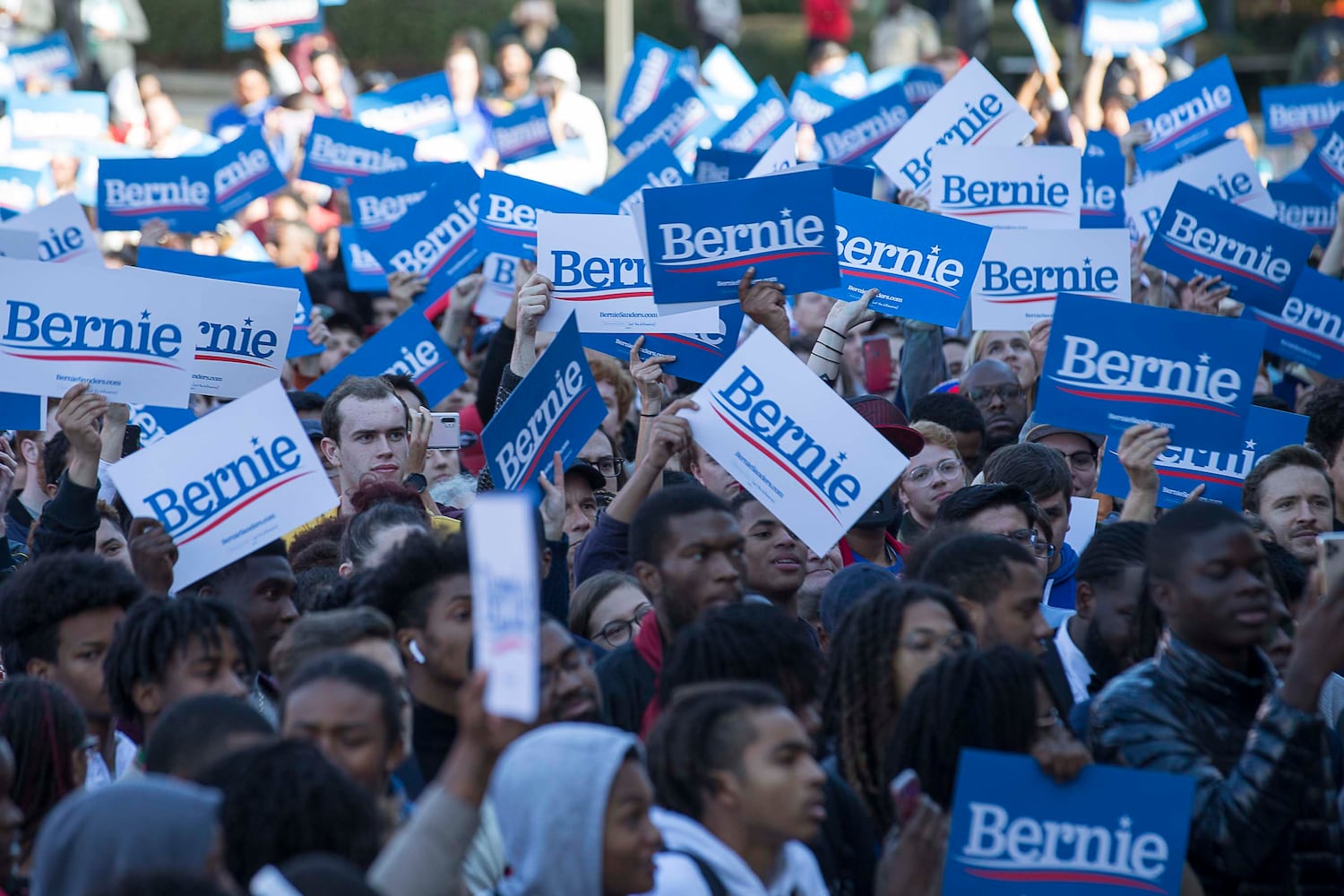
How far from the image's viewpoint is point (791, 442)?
5.89 metres

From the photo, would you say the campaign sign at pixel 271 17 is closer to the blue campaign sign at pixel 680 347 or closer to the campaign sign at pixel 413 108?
the campaign sign at pixel 413 108

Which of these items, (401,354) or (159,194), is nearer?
(401,354)

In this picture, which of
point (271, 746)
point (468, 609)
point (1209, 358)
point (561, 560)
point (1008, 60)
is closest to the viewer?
point (271, 746)

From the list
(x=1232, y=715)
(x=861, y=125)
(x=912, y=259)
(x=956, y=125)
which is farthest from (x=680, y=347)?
(x=861, y=125)

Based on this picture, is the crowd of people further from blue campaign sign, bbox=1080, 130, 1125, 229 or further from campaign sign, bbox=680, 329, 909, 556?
blue campaign sign, bbox=1080, 130, 1125, 229

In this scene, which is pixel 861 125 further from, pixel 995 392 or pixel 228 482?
pixel 228 482

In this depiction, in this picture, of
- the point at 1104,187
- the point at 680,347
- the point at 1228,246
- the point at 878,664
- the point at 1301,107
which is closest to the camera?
the point at 878,664

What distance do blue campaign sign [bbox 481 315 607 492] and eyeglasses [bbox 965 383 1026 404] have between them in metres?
3.03

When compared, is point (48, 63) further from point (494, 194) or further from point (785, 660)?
point (785, 660)

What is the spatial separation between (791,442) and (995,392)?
2.99m

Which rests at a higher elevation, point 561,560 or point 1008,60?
point 561,560

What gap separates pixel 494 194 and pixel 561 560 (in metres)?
4.07

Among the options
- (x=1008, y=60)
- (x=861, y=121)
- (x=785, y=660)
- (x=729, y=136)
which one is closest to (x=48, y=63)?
(x=729, y=136)

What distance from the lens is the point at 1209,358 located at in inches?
257
